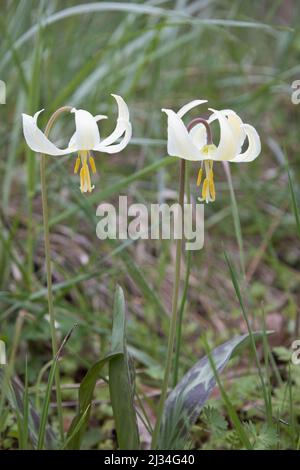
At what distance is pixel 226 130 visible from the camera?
3.82 ft

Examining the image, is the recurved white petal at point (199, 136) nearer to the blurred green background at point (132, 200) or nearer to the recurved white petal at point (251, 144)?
the recurved white petal at point (251, 144)

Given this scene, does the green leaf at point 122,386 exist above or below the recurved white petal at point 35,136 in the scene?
below

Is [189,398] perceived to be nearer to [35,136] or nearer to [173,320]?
[173,320]

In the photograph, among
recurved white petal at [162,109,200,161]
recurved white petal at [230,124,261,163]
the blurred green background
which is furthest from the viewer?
the blurred green background

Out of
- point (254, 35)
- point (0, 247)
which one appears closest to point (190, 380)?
point (0, 247)

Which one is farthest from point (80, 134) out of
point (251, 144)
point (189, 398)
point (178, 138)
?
point (189, 398)

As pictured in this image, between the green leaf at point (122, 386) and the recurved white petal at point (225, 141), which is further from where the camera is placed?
the green leaf at point (122, 386)

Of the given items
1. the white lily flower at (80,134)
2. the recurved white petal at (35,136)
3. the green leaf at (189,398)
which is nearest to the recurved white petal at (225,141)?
the white lily flower at (80,134)

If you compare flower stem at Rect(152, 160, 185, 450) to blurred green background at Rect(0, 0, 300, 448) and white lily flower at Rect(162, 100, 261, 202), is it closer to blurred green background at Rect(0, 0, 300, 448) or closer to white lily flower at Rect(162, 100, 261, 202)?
white lily flower at Rect(162, 100, 261, 202)

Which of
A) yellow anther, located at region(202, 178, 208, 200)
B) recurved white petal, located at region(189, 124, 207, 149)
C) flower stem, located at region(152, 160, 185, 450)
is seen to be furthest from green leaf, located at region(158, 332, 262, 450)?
recurved white petal, located at region(189, 124, 207, 149)

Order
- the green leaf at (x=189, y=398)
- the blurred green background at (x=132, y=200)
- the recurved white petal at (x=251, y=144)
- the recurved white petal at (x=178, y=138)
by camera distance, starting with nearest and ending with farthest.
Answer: the recurved white petal at (x=178, y=138)
the recurved white petal at (x=251, y=144)
the green leaf at (x=189, y=398)
the blurred green background at (x=132, y=200)

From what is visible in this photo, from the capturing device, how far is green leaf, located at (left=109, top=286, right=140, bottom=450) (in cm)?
127

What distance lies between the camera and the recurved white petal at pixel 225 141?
116 cm
